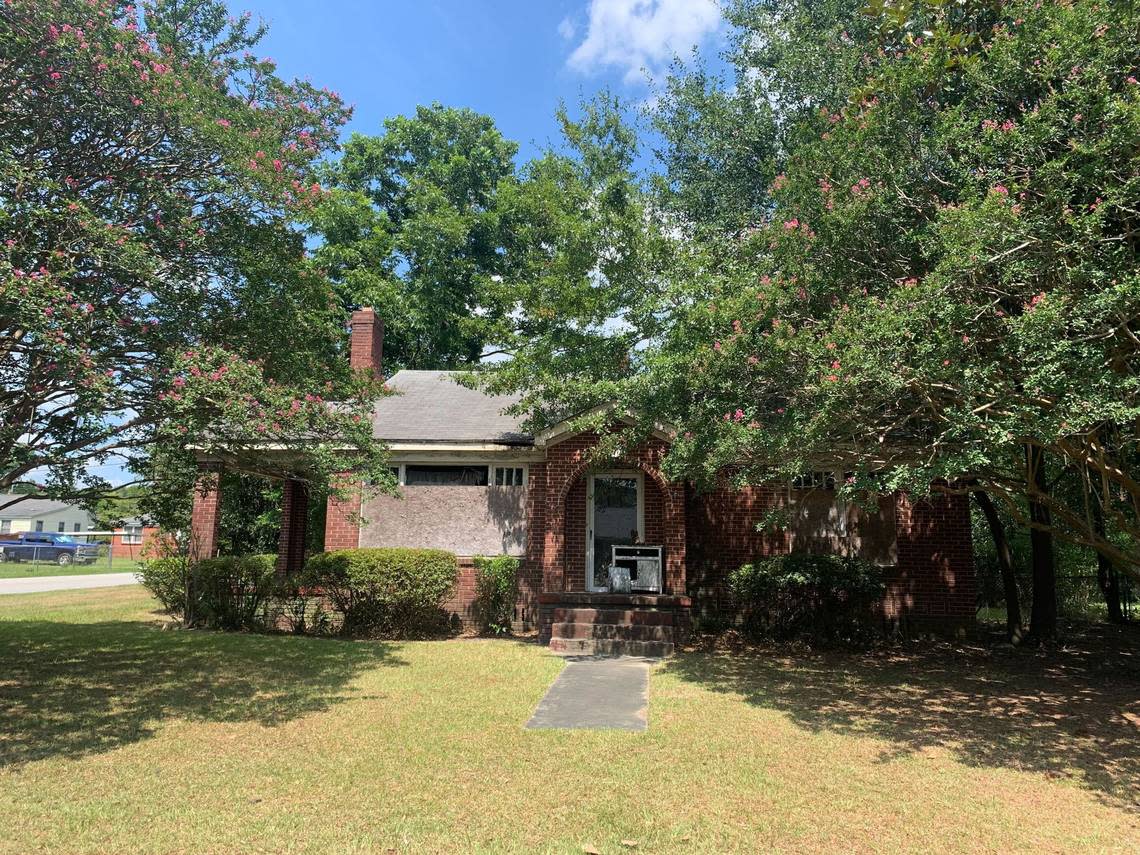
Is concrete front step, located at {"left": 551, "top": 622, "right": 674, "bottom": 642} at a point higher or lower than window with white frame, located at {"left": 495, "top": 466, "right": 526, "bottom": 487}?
lower

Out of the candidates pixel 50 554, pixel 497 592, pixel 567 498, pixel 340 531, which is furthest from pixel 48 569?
pixel 567 498

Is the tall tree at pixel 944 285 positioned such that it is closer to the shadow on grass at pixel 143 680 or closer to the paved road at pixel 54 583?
the shadow on grass at pixel 143 680

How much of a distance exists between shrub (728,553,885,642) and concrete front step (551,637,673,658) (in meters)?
2.26

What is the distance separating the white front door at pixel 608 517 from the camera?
45.0ft

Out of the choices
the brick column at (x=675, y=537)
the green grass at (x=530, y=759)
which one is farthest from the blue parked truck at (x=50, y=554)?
the brick column at (x=675, y=537)

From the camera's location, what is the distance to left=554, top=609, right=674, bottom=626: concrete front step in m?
11.9

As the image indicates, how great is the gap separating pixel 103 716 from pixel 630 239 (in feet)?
31.0

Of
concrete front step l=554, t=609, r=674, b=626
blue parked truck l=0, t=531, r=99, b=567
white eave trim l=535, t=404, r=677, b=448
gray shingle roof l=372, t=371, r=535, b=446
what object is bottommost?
concrete front step l=554, t=609, r=674, b=626

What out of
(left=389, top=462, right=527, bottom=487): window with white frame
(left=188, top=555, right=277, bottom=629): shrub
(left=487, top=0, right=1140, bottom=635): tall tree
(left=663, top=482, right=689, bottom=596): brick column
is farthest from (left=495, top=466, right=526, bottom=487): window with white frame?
(left=188, top=555, right=277, bottom=629): shrub

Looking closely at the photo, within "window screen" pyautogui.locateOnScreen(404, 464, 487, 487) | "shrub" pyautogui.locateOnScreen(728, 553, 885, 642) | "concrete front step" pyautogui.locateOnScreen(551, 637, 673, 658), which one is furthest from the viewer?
"window screen" pyautogui.locateOnScreen(404, 464, 487, 487)

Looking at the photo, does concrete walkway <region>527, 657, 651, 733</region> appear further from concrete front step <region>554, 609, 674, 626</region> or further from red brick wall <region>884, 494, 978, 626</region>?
red brick wall <region>884, 494, 978, 626</region>

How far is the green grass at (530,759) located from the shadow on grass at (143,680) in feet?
0.17

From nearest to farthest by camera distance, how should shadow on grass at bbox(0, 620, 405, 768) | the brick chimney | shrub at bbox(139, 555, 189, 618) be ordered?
shadow on grass at bbox(0, 620, 405, 768) < shrub at bbox(139, 555, 189, 618) < the brick chimney

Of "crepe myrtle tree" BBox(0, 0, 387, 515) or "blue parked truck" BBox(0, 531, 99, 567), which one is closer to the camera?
"crepe myrtle tree" BBox(0, 0, 387, 515)
